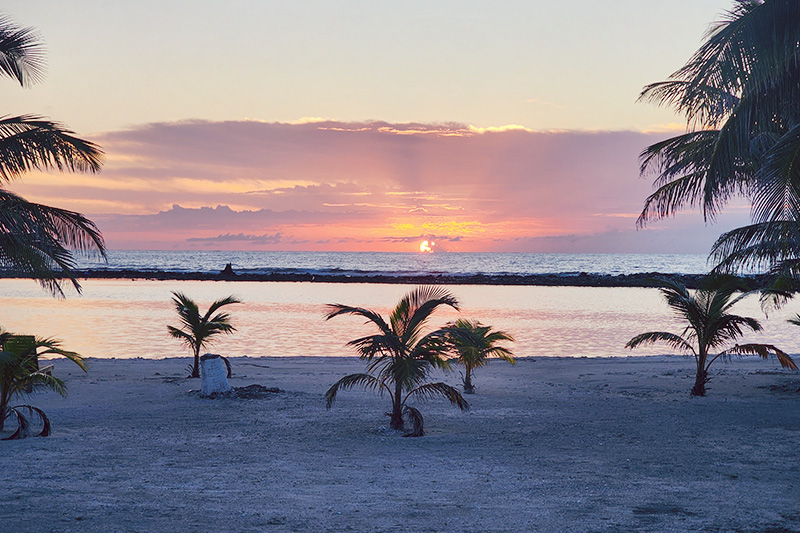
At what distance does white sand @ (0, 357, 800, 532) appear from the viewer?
6156 mm

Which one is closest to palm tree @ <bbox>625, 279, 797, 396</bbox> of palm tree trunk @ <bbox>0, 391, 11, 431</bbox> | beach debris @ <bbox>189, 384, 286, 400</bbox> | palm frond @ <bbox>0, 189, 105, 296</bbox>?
beach debris @ <bbox>189, 384, 286, 400</bbox>

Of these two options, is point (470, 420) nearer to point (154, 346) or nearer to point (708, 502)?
point (708, 502)

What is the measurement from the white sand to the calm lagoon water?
7.13 m

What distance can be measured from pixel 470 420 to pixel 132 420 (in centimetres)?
541

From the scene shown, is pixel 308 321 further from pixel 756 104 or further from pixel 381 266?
pixel 381 266

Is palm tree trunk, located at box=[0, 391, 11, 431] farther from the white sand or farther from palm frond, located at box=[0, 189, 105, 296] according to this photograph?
palm frond, located at box=[0, 189, 105, 296]

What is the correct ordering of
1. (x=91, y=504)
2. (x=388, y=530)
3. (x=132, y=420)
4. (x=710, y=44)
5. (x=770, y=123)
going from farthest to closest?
(x=770, y=123) < (x=132, y=420) < (x=710, y=44) < (x=91, y=504) < (x=388, y=530)

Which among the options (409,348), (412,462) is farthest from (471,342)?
(412,462)

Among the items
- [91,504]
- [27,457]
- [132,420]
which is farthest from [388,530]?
[132,420]

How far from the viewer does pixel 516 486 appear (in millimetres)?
7258

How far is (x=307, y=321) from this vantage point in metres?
30.3

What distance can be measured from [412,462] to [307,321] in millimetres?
22299

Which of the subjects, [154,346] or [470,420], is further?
[154,346]

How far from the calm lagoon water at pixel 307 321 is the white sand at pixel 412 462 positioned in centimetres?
713
